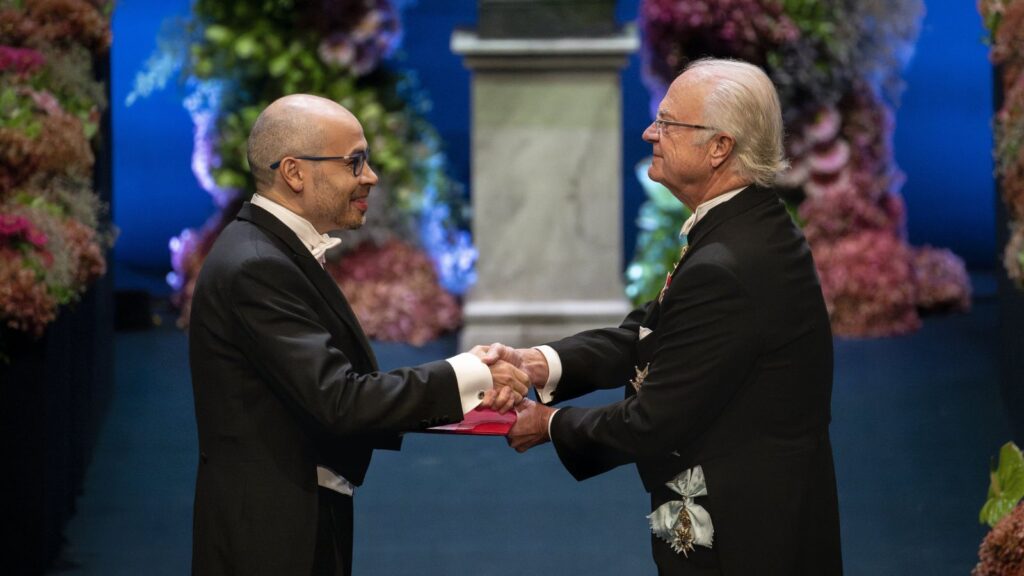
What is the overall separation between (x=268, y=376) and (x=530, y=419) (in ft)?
1.96

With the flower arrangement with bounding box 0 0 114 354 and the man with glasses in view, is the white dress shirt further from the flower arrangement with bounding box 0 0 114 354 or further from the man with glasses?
the flower arrangement with bounding box 0 0 114 354

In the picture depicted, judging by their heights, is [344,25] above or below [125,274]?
above

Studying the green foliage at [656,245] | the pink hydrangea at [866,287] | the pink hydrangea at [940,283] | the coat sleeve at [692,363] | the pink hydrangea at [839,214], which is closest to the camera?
the coat sleeve at [692,363]

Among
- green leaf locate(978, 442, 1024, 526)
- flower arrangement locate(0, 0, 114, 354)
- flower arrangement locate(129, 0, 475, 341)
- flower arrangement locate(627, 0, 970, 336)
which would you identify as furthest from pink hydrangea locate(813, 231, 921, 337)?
green leaf locate(978, 442, 1024, 526)

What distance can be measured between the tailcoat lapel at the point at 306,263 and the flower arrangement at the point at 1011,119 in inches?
88.7

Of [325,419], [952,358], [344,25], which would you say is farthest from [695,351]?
[344,25]

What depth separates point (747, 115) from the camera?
2.88 metres

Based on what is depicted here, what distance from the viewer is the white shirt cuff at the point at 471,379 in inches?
119

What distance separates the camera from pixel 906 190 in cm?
1062

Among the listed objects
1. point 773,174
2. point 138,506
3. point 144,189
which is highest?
point 773,174

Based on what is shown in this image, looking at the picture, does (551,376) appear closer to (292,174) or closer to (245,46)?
(292,174)

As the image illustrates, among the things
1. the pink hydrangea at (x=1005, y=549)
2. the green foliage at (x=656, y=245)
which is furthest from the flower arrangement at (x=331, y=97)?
the pink hydrangea at (x=1005, y=549)

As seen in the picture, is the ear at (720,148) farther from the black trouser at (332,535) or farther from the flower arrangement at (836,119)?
the flower arrangement at (836,119)

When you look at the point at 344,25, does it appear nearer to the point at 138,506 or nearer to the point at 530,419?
the point at 138,506
